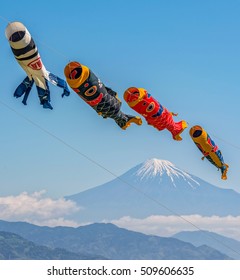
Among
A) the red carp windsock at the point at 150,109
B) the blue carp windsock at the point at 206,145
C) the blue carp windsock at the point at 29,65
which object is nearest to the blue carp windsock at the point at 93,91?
the red carp windsock at the point at 150,109

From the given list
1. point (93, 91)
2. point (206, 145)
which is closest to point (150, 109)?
point (93, 91)

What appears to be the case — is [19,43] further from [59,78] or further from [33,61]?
[59,78]

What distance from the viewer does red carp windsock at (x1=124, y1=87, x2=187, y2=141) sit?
58.6 m

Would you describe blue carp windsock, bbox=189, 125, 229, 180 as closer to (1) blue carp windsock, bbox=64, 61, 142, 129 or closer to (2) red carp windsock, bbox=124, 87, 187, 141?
(2) red carp windsock, bbox=124, 87, 187, 141

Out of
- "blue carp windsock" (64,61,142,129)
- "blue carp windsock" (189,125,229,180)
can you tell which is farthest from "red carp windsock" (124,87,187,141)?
"blue carp windsock" (189,125,229,180)

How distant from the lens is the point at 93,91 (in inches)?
2077

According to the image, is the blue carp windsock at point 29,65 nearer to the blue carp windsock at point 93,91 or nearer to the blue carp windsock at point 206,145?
the blue carp windsock at point 93,91

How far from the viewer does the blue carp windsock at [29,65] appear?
156 ft

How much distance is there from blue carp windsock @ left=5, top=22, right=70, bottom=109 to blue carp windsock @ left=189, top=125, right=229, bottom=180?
79.4 feet

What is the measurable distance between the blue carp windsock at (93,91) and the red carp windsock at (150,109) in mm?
1719

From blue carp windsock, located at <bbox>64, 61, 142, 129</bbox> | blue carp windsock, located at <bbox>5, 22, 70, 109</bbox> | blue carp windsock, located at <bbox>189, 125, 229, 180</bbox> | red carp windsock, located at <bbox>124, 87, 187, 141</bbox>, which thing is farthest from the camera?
blue carp windsock, located at <bbox>189, 125, 229, 180</bbox>

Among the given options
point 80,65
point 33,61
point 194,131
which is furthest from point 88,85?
point 194,131
